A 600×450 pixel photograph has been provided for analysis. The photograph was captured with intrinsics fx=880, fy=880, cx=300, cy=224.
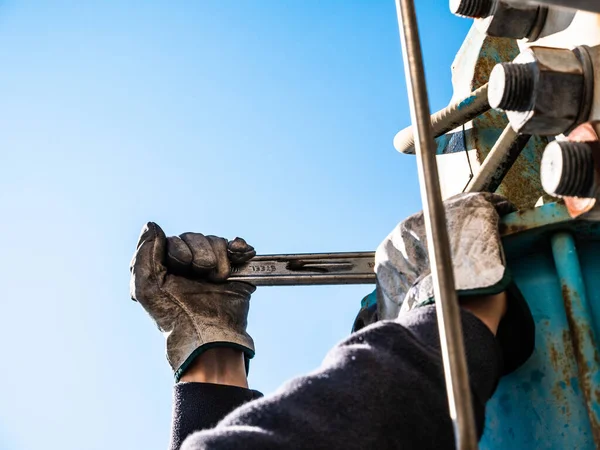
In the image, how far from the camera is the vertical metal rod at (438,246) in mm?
804

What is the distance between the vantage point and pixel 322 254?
7.59 feet

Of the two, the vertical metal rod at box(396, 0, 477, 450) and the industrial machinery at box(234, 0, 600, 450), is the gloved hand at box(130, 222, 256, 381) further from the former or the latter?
the vertical metal rod at box(396, 0, 477, 450)

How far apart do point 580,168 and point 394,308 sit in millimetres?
560

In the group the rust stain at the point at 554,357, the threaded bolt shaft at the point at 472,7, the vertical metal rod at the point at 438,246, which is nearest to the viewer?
the vertical metal rod at the point at 438,246

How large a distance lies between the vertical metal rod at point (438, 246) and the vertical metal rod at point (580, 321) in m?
0.76

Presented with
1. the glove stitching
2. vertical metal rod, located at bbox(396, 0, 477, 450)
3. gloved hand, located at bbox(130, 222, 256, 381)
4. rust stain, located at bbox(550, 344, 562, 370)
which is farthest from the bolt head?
the glove stitching

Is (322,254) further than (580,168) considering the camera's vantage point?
Yes

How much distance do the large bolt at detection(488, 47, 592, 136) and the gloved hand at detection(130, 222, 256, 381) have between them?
3.40 ft

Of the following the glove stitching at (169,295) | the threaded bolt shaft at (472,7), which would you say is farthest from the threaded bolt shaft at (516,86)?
the glove stitching at (169,295)

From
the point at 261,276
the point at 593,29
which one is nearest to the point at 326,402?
the point at 593,29

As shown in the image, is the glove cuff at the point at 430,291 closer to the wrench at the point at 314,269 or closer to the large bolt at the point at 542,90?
the large bolt at the point at 542,90

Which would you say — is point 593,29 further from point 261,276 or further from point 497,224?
point 261,276

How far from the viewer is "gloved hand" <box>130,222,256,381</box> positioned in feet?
8.03

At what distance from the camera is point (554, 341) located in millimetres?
1674
